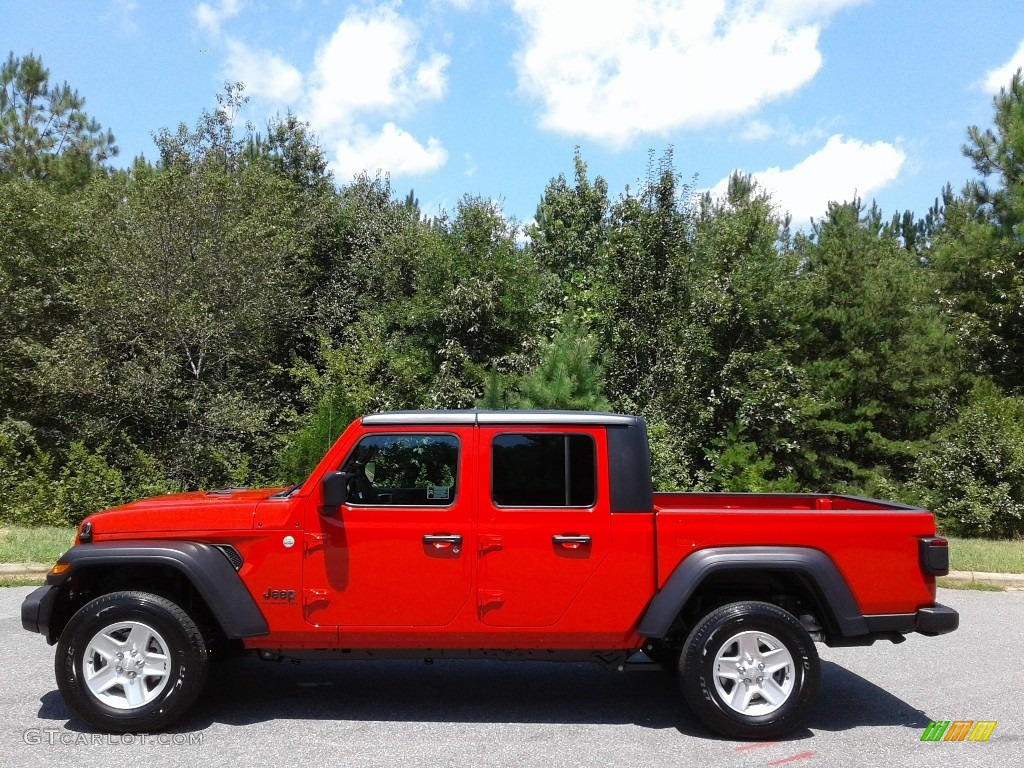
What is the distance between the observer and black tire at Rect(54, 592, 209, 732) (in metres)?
4.98

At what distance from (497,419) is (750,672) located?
6.74 feet

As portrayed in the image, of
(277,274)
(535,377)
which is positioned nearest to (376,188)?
(277,274)

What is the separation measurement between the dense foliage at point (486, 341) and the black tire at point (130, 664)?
29.3 ft

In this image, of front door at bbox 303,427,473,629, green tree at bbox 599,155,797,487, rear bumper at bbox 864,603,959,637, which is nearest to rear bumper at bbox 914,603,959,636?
rear bumper at bbox 864,603,959,637

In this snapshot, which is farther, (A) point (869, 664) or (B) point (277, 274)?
(B) point (277, 274)

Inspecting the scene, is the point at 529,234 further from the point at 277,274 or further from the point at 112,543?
the point at 112,543

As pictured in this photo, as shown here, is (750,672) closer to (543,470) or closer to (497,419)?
(543,470)

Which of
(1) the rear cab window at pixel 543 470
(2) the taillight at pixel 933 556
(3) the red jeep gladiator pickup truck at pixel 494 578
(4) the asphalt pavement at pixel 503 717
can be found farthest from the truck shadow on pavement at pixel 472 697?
(1) the rear cab window at pixel 543 470

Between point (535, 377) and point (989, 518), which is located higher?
point (535, 377)

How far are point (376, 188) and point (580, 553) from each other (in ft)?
74.9

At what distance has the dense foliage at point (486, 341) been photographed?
1603 centimetres

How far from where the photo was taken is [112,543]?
5.15 meters
